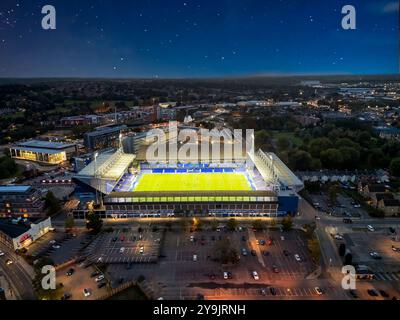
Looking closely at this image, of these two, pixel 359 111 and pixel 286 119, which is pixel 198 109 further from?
pixel 359 111

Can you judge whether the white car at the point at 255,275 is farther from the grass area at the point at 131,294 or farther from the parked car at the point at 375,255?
the parked car at the point at 375,255

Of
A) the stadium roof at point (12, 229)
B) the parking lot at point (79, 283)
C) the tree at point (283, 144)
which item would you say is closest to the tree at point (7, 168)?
the stadium roof at point (12, 229)

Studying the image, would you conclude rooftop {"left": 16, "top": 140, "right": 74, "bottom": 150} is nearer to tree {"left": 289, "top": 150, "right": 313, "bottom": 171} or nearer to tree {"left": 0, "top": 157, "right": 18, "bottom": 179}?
tree {"left": 0, "top": 157, "right": 18, "bottom": 179}

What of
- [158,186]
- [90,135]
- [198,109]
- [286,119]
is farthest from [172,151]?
[198,109]

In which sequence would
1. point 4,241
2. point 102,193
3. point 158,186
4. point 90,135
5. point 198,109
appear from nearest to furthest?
point 4,241 → point 102,193 → point 158,186 → point 90,135 → point 198,109

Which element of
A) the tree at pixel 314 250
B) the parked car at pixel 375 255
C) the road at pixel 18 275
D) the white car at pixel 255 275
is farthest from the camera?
the parked car at pixel 375 255

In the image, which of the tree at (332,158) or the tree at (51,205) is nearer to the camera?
the tree at (51,205)

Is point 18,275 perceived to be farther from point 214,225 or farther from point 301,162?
point 301,162
